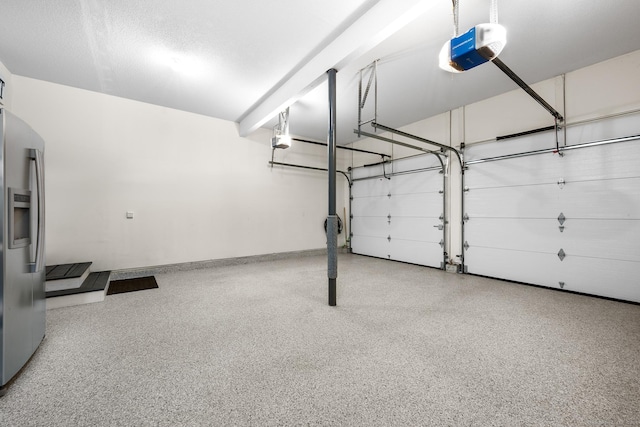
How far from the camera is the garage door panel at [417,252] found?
537cm

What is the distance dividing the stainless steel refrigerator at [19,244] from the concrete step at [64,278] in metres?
1.43

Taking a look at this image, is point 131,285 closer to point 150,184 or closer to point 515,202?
point 150,184

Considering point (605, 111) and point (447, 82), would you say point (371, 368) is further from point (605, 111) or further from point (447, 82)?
point (605, 111)

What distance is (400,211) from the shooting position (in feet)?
20.3

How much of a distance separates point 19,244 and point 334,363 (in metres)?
2.42

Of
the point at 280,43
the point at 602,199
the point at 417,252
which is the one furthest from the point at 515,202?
the point at 280,43

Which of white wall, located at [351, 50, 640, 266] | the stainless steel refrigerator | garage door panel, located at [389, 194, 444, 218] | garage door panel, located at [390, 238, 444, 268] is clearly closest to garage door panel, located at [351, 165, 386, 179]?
white wall, located at [351, 50, 640, 266]

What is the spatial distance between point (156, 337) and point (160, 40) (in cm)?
338

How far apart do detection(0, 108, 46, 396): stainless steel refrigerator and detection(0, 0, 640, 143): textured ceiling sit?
174 cm

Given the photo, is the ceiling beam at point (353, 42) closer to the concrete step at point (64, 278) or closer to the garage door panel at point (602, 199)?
the garage door panel at point (602, 199)

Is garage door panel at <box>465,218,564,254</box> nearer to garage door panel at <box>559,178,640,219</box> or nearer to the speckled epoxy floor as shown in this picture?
garage door panel at <box>559,178,640,219</box>

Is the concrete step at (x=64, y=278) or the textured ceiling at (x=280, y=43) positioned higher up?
the textured ceiling at (x=280, y=43)

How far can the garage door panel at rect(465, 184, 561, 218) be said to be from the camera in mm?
3914

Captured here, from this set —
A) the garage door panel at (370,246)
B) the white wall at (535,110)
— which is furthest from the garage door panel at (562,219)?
the garage door panel at (370,246)
